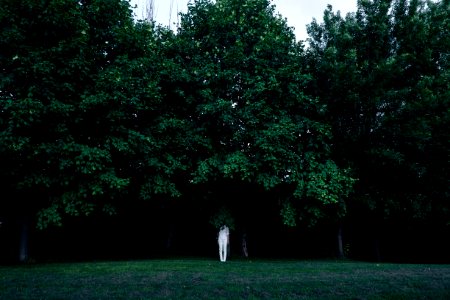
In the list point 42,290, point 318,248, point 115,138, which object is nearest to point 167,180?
point 115,138

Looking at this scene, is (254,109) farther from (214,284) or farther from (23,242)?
(23,242)

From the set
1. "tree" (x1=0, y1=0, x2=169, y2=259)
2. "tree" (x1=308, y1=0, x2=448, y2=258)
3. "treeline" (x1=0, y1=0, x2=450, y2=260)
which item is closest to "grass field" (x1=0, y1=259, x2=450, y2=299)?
"tree" (x1=0, y1=0, x2=169, y2=259)

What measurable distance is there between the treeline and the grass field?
4.73 metres

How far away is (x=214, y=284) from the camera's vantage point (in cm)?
1228

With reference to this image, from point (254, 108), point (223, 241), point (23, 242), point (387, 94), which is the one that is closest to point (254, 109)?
point (254, 108)

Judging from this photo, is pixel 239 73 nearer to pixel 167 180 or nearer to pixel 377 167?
pixel 167 180

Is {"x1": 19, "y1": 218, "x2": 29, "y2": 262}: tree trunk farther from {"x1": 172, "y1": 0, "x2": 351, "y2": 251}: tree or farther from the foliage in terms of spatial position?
the foliage

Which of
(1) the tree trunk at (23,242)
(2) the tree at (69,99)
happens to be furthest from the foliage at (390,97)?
(1) the tree trunk at (23,242)

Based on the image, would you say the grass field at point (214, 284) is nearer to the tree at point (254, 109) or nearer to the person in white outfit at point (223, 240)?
the person in white outfit at point (223, 240)

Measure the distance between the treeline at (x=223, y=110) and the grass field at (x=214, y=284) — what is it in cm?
473

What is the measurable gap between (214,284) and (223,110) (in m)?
10.4

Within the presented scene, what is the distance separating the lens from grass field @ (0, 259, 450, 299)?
1072 centimetres

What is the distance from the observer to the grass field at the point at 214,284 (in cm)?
1072

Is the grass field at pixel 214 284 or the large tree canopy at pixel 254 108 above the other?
the large tree canopy at pixel 254 108
